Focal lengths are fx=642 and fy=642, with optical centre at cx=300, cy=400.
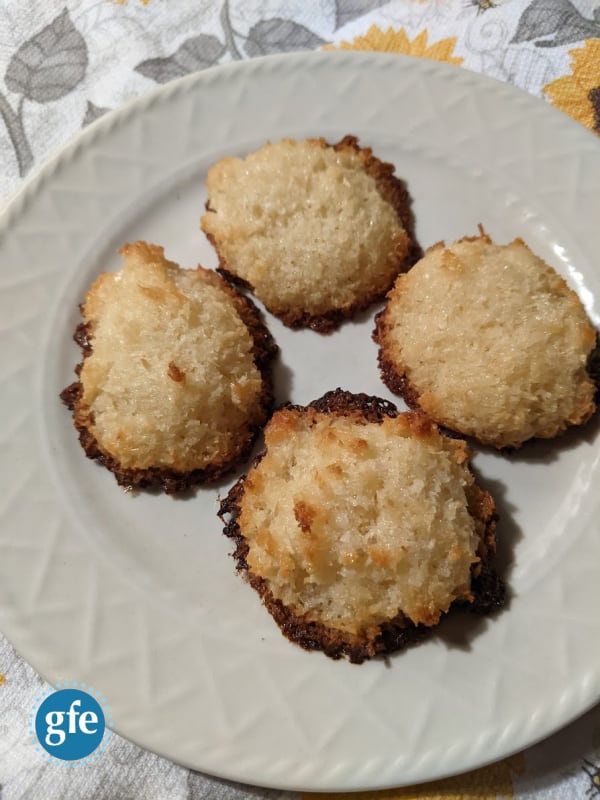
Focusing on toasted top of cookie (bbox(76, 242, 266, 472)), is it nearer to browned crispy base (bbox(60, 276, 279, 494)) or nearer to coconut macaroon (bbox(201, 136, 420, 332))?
browned crispy base (bbox(60, 276, 279, 494))

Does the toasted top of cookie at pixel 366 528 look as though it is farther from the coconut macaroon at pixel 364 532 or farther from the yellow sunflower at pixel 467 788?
the yellow sunflower at pixel 467 788

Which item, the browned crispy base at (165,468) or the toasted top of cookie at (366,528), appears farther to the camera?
the browned crispy base at (165,468)

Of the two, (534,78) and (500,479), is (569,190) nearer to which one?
(534,78)

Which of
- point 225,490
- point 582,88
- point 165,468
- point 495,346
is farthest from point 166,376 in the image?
point 582,88

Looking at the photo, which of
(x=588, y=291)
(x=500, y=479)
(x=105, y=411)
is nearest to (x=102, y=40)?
(x=105, y=411)

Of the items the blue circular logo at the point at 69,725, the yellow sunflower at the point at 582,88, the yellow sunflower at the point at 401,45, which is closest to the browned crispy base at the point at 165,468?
the blue circular logo at the point at 69,725
